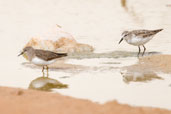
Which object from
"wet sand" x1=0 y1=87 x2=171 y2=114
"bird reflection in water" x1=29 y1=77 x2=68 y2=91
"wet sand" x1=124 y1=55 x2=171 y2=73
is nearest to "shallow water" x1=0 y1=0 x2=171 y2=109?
"bird reflection in water" x1=29 y1=77 x2=68 y2=91

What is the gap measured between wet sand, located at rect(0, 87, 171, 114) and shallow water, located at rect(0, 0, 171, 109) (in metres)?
1.51

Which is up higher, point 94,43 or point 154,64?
point 94,43

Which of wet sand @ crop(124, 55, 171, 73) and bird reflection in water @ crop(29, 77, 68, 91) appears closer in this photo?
bird reflection in water @ crop(29, 77, 68, 91)

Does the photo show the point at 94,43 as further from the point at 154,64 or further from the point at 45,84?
the point at 45,84

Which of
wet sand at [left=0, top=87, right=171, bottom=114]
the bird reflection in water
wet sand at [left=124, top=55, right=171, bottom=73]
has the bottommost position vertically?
wet sand at [left=0, top=87, right=171, bottom=114]

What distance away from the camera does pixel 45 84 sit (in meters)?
12.4

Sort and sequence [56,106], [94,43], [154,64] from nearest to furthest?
[56,106] < [154,64] < [94,43]

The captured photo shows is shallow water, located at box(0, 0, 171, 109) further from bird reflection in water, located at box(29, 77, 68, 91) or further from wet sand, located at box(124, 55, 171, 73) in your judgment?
wet sand, located at box(124, 55, 171, 73)

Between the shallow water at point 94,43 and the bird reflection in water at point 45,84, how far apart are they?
17cm

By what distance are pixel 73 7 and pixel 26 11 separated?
160 inches

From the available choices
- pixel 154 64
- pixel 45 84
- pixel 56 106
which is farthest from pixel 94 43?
pixel 56 106

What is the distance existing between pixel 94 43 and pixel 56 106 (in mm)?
10476

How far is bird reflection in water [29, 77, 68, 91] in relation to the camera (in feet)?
39.3

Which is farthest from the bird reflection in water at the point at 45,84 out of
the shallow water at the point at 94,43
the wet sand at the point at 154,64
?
the wet sand at the point at 154,64
